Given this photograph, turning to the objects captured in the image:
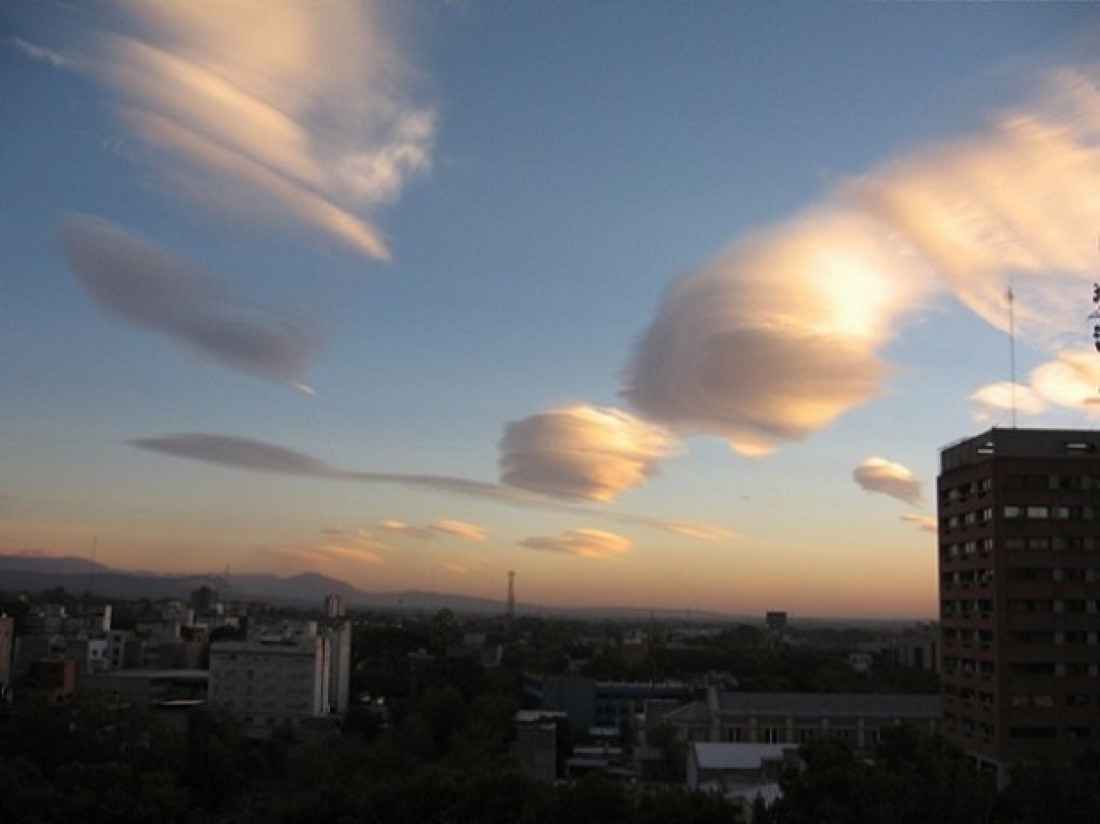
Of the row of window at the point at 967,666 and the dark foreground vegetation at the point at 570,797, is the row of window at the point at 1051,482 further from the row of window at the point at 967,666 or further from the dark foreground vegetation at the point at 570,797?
the dark foreground vegetation at the point at 570,797

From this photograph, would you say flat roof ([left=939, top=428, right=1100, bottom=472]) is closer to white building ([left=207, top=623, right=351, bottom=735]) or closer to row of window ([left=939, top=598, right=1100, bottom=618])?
row of window ([left=939, top=598, right=1100, bottom=618])

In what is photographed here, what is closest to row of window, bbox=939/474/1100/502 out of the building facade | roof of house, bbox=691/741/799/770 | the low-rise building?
the building facade

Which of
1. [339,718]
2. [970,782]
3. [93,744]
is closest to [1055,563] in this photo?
[970,782]

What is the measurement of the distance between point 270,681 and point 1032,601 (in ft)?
124

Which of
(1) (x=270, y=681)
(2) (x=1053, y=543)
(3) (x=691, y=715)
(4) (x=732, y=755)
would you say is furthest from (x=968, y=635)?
(1) (x=270, y=681)

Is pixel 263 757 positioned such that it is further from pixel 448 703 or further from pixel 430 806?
pixel 430 806

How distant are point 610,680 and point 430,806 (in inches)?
1956

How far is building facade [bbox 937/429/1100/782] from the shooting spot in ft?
107

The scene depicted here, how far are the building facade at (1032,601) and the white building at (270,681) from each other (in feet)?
108

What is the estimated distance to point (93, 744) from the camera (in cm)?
3594

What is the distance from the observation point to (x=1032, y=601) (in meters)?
33.4

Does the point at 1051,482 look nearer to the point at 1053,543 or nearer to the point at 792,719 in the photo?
the point at 1053,543

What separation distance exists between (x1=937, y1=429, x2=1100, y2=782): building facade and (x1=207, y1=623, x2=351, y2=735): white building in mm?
32802

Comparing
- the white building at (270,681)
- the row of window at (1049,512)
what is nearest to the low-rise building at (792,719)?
the row of window at (1049,512)
